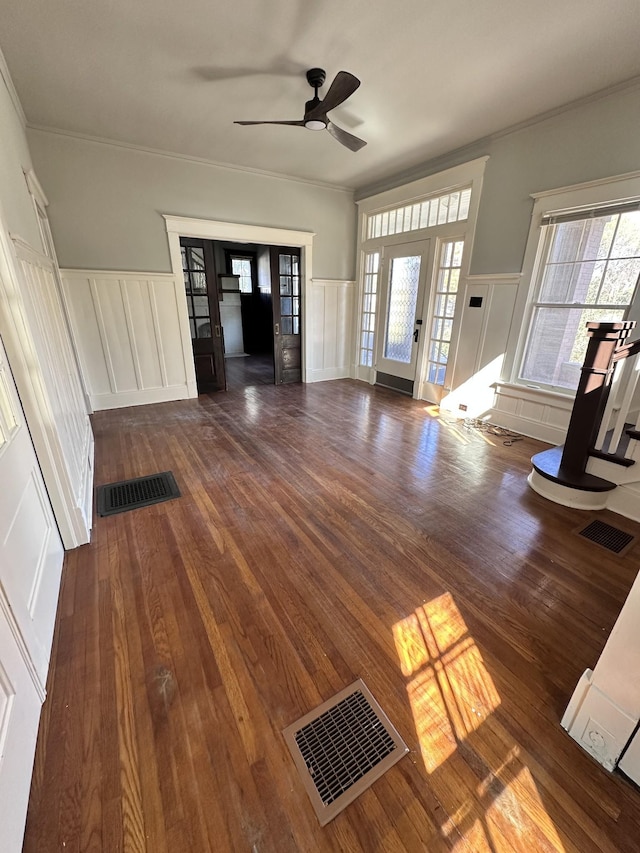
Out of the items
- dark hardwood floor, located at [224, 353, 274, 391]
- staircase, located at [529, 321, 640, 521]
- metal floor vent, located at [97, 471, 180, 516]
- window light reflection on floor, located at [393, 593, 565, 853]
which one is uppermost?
staircase, located at [529, 321, 640, 521]

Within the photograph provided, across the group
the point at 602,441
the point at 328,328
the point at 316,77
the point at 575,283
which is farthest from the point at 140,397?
the point at 575,283

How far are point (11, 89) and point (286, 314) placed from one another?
3.74 metres

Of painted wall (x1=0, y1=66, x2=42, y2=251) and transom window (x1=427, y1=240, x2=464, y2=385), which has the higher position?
painted wall (x1=0, y1=66, x2=42, y2=251)

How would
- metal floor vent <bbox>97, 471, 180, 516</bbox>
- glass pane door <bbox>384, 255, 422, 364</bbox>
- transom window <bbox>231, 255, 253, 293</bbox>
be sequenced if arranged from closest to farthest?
metal floor vent <bbox>97, 471, 180, 516</bbox>
glass pane door <bbox>384, 255, 422, 364</bbox>
transom window <bbox>231, 255, 253, 293</bbox>

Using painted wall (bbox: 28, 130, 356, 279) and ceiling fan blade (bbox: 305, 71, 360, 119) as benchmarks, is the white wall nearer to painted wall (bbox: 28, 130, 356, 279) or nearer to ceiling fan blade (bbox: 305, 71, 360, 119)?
painted wall (bbox: 28, 130, 356, 279)

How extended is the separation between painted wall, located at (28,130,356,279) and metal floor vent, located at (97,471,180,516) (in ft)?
10.1

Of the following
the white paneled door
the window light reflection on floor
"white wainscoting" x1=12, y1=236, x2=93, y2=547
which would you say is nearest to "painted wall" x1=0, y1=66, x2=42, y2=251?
"white wainscoting" x1=12, y1=236, x2=93, y2=547

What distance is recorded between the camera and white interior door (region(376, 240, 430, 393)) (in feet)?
16.0

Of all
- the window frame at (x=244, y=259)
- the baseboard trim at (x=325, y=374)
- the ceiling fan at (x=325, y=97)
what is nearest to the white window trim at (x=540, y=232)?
the ceiling fan at (x=325, y=97)

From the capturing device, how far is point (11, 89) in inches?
112

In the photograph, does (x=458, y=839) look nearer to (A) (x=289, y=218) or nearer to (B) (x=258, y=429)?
(B) (x=258, y=429)

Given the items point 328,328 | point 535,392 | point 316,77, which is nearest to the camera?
point 316,77

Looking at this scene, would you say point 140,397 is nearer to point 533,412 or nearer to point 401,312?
point 401,312

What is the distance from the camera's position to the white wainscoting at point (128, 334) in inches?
168
